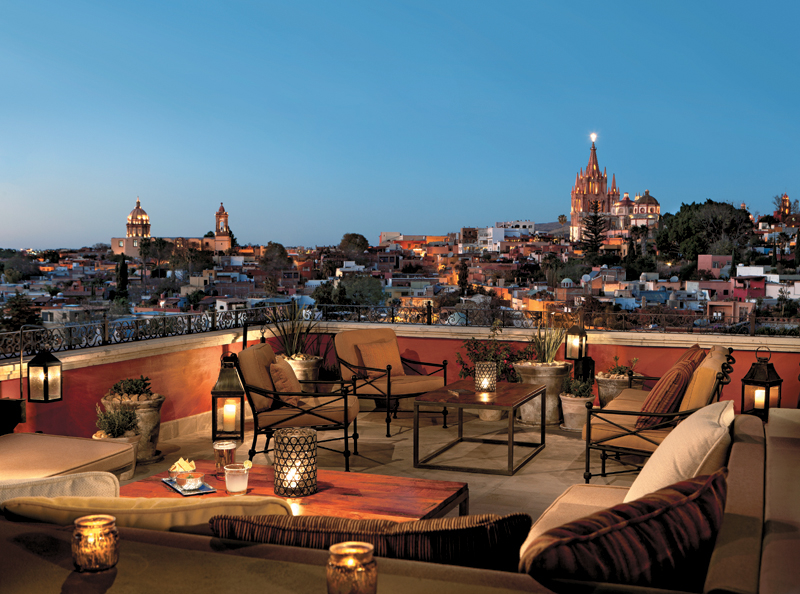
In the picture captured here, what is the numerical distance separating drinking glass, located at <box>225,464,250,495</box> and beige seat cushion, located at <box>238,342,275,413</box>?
6.31ft

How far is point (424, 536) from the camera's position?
1.44 metres

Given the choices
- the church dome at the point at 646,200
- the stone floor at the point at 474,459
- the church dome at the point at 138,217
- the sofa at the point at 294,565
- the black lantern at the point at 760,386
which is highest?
the church dome at the point at 646,200

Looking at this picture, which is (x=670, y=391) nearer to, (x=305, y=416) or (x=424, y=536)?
(x=305, y=416)

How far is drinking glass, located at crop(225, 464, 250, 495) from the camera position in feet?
9.48

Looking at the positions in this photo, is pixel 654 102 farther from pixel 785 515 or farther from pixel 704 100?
pixel 785 515

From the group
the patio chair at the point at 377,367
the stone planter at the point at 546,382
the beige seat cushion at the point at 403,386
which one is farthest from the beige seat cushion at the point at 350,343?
the stone planter at the point at 546,382

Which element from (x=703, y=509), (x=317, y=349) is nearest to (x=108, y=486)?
(x=703, y=509)

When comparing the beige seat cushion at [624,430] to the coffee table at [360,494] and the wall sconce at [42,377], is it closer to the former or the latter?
the coffee table at [360,494]

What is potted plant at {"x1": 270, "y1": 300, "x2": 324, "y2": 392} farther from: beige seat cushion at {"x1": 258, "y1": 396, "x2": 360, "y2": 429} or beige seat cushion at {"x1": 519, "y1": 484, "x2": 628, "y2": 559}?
beige seat cushion at {"x1": 519, "y1": 484, "x2": 628, "y2": 559}

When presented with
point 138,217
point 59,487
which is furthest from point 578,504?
point 138,217

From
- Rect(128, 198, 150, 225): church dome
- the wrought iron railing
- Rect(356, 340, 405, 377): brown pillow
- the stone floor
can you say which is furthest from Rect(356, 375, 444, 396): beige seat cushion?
Rect(128, 198, 150, 225): church dome

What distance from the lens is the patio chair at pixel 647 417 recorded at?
381 cm

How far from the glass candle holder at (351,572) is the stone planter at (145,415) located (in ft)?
13.4

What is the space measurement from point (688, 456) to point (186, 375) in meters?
4.68
